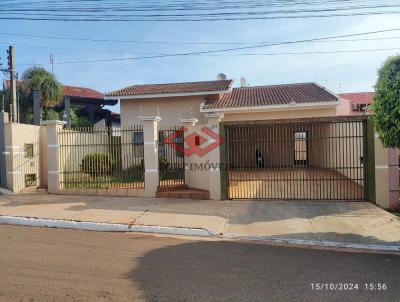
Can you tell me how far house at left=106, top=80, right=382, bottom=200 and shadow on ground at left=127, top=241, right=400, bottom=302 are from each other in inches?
203

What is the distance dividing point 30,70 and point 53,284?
2188cm

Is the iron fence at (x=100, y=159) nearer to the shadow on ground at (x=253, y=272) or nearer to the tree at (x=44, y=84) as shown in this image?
the shadow on ground at (x=253, y=272)

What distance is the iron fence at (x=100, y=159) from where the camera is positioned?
12727 millimetres

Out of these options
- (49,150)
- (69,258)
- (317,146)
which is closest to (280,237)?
(69,258)

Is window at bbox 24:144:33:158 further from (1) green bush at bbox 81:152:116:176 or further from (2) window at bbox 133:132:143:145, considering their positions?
(2) window at bbox 133:132:143:145

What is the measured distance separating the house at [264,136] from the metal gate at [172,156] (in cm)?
13

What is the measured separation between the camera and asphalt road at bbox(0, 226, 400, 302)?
4504 millimetres

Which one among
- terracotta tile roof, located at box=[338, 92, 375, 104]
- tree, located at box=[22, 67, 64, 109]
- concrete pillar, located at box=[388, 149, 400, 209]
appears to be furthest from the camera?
terracotta tile roof, located at box=[338, 92, 375, 104]

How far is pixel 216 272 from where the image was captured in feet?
17.5

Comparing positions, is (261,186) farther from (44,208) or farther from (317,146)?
(44,208)

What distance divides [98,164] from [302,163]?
9.45 m

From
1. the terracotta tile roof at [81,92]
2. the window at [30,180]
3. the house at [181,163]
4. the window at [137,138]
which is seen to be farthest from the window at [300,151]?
the terracotta tile roof at [81,92]

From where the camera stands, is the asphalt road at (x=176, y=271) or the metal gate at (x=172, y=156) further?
the metal gate at (x=172, y=156)

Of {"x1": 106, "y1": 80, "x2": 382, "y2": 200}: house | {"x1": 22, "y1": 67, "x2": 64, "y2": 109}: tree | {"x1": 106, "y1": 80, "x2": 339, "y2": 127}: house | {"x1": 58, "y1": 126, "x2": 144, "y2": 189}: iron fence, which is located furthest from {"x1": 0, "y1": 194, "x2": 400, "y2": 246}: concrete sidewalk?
{"x1": 22, "y1": 67, "x2": 64, "y2": 109}: tree
